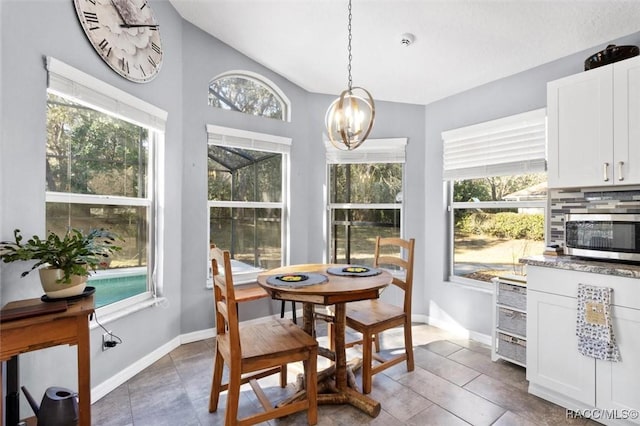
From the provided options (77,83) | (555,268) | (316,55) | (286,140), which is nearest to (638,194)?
(555,268)

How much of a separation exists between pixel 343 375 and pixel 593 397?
1.51 m

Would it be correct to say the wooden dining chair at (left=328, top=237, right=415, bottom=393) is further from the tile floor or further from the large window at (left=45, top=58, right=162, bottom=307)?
the large window at (left=45, top=58, right=162, bottom=307)

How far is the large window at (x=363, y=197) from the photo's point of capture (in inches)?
151

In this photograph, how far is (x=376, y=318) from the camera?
2.37 m

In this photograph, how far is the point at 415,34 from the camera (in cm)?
258

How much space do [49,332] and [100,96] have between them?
1.51 m

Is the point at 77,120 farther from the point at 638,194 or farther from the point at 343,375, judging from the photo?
the point at 638,194

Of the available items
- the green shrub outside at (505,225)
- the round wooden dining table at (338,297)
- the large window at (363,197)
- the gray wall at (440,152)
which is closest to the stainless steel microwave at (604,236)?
the green shrub outside at (505,225)

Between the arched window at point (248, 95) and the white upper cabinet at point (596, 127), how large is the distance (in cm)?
260

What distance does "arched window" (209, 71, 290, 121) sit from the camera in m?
3.32

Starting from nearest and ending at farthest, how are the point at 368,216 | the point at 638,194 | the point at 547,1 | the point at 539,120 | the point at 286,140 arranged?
the point at 547,1 < the point at 638,194 < the point at 539,120 < the point at 286,140 < the point at 368,216

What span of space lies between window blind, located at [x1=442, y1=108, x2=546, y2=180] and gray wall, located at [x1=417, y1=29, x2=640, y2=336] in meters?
0.10

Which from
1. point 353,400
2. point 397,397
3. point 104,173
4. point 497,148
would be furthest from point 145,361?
point 497,148

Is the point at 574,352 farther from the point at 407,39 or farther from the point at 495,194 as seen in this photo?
the point at 407,39
